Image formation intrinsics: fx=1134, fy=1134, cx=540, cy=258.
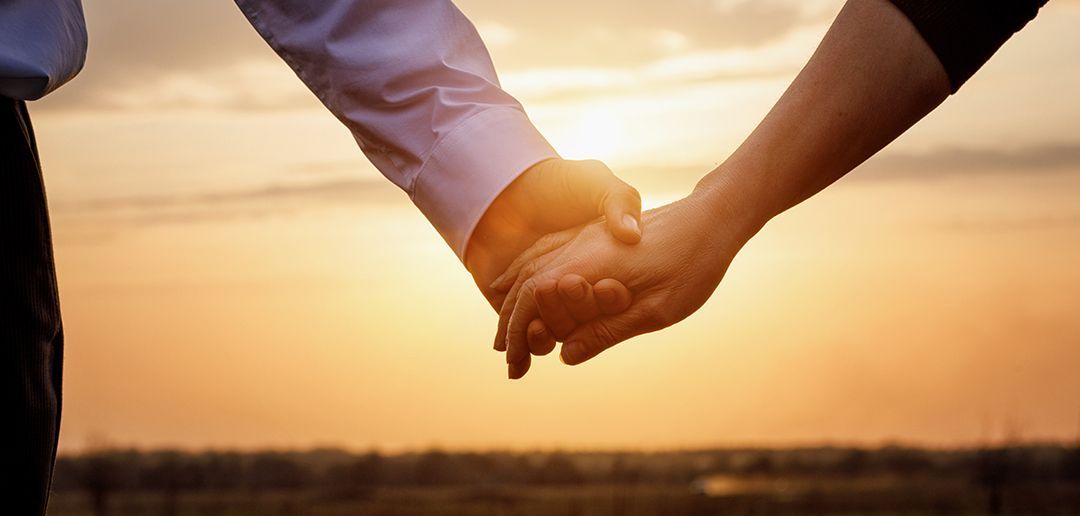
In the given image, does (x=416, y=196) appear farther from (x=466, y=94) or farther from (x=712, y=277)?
(x=712, y=277)

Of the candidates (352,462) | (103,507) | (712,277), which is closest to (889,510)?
(103,507)

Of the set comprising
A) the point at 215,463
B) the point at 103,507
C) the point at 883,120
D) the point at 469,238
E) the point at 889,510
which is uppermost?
the point at 883,120

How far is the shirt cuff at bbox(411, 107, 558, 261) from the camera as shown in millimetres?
2658

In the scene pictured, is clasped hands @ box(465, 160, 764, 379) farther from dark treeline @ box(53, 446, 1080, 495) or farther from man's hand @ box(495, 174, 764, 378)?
dark treeline @ box(53, 446, 1080, 495)

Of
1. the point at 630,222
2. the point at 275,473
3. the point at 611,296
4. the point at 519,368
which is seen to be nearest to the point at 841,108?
the point at 630,222

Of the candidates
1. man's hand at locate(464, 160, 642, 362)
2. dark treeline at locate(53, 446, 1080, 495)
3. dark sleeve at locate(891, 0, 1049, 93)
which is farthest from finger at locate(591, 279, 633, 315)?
dark treeline at locate(53, 446, 1080, 495)

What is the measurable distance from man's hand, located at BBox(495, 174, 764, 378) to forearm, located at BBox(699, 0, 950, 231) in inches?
3.9

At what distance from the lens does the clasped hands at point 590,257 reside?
111 inches

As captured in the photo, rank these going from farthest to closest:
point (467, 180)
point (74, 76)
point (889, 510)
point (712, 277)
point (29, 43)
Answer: point (889, 510) → point (712, 277) → point (467, 180) → point (74, 76) → point (29, 43)

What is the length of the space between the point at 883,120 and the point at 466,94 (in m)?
0.95

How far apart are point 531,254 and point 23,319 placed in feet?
4.84

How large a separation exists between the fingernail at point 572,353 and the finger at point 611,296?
0.12 m

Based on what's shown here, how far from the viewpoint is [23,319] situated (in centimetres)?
168

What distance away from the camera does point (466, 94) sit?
2.69 meters
